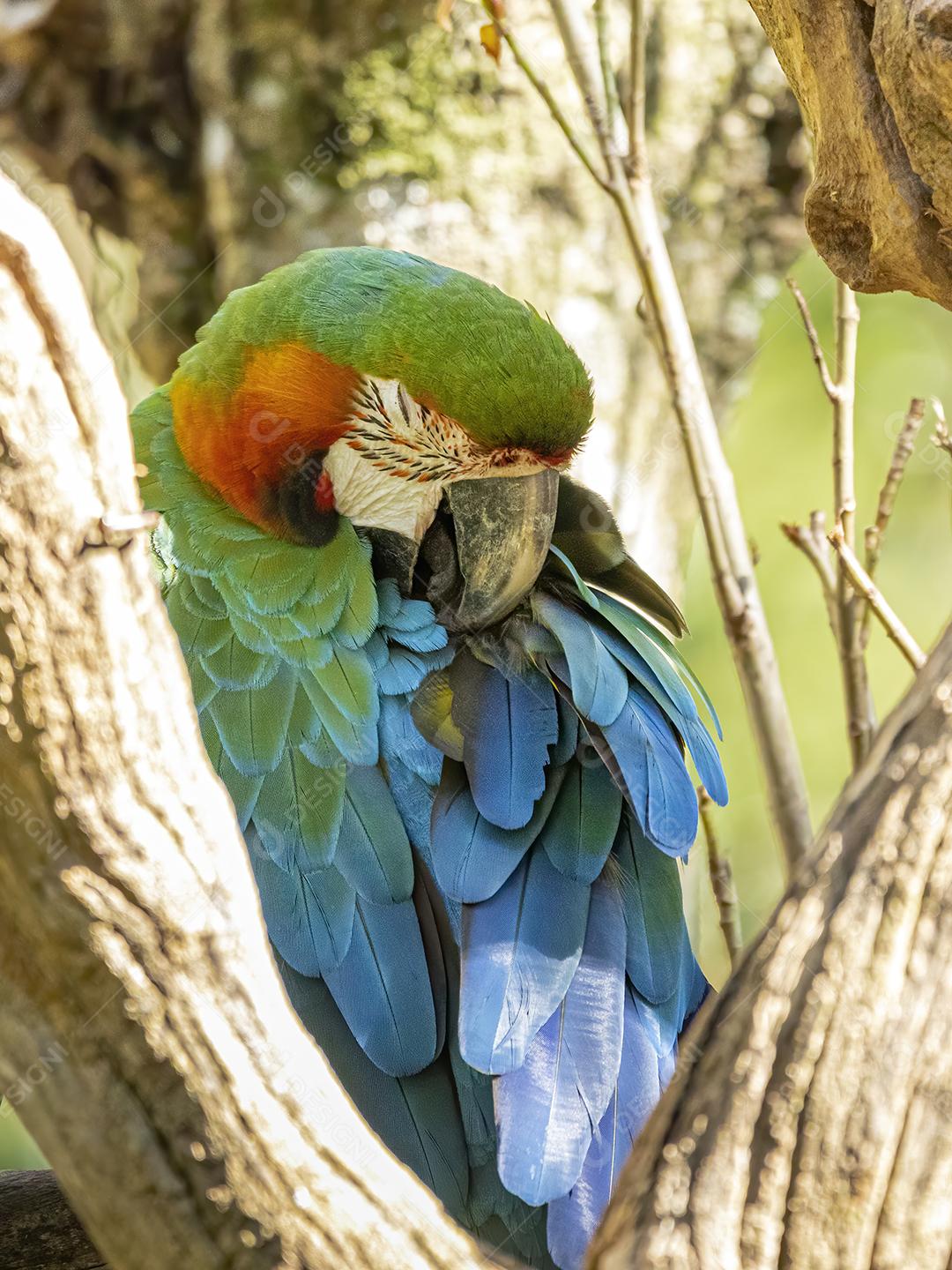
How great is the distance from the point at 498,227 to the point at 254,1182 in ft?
8.56

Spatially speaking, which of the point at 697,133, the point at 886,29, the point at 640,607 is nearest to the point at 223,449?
the point at 640,607

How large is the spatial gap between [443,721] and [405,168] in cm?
175

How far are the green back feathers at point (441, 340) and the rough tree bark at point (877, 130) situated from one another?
0.47 metres

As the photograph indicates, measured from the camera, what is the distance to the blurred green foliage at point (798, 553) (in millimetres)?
6582

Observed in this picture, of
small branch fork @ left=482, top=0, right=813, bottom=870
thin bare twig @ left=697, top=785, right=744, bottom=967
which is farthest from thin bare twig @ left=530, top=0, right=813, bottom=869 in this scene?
thin bare twig @ left=697, top=785, right=744, bottom=967

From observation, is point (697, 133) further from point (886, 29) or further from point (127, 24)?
point (886, 29)

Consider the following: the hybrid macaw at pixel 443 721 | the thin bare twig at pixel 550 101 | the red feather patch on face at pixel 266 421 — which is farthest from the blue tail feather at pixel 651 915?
the thin bare twig at pixel 550 101

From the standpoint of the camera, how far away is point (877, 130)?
4.36 feet

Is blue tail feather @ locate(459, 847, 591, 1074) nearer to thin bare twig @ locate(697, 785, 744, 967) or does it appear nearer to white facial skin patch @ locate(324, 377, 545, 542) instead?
thin bare twig @ locate(697, 785, 744, 967)

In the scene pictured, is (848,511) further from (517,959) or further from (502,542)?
(517,959)

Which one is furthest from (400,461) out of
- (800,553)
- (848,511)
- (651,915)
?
(800,553)

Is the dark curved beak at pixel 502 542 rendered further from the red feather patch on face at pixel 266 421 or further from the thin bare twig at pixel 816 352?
the thin bare twig at pixel 816 352

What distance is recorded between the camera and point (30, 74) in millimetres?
3062

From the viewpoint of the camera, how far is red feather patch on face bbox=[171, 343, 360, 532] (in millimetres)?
1941
